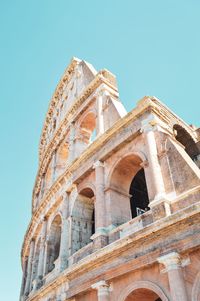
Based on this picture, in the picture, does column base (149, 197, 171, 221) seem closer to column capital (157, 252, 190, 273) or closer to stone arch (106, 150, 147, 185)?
column capital (157, 252, 190, 273)

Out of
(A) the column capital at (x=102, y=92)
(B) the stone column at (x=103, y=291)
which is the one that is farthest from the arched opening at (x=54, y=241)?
(A) the column capital at (x=102, y=92)

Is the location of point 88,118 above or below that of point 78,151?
above

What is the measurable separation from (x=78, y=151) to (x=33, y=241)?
16.4 feet

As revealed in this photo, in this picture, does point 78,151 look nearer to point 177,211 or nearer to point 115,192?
point 115,192

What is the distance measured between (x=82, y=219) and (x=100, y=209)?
1953 mm

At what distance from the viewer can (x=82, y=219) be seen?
408 inches

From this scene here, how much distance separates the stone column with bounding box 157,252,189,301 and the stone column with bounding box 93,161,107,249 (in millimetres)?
2283

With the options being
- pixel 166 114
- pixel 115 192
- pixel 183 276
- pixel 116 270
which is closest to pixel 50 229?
pixel 115 192

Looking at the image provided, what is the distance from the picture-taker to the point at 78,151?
41.7 ft

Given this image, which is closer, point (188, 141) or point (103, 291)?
point (103, 291)

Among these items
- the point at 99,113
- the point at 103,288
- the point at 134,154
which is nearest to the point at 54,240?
the point at 103,288

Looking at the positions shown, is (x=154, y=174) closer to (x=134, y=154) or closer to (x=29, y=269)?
(x=134, y=154)

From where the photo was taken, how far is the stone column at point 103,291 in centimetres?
711

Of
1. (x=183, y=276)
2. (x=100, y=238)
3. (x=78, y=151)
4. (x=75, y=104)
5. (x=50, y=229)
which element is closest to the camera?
(x=183, y=276)
